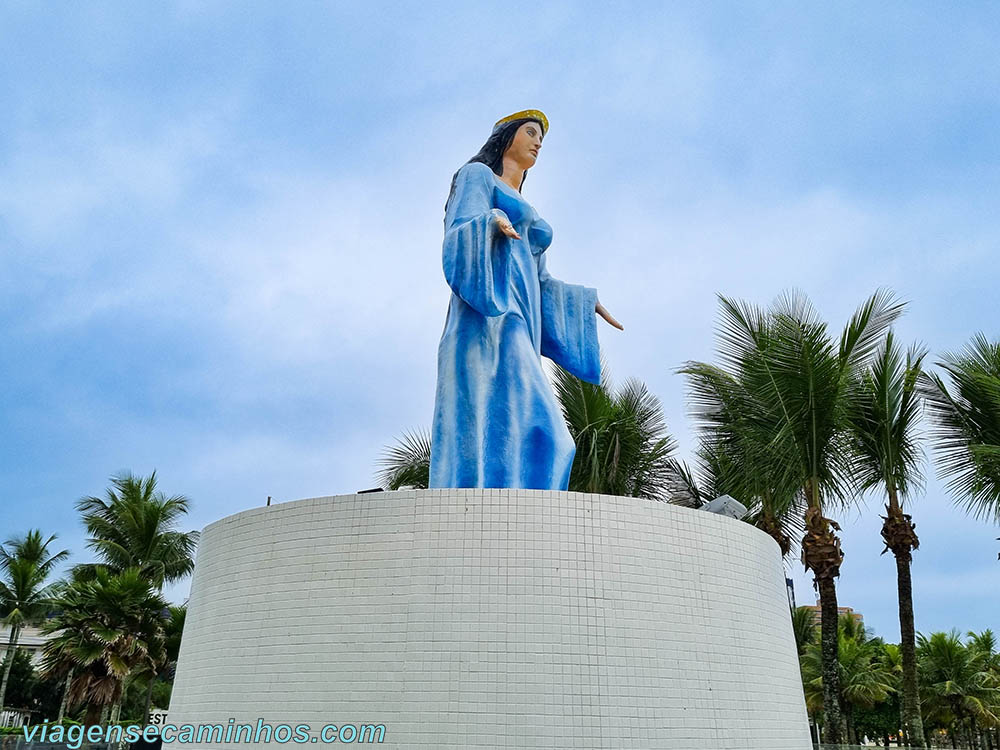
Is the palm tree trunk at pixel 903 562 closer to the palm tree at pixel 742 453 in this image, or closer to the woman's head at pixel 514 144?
the palm tree at pixel 742 453

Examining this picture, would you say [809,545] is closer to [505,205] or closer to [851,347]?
[851,347]

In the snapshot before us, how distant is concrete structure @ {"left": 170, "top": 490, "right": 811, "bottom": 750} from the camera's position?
18.4 ft

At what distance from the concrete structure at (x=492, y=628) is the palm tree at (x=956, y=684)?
79.5 ft

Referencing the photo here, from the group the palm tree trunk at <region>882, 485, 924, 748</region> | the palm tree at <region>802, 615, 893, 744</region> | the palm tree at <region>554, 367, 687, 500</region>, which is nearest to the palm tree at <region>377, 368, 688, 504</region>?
the palm tree at <region>554, 367, 687, 500</region>

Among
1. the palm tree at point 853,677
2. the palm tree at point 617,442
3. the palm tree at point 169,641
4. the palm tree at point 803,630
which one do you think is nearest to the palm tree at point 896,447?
the palm tree at point 617,442

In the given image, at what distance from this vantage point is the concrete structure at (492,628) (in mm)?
5609

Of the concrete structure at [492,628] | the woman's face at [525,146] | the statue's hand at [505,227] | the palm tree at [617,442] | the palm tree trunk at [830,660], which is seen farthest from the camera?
the palm tree at [617,442]

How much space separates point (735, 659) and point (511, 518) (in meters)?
2.01

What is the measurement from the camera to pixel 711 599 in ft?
21.3

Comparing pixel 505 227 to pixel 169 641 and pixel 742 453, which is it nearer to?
pixel 742 453

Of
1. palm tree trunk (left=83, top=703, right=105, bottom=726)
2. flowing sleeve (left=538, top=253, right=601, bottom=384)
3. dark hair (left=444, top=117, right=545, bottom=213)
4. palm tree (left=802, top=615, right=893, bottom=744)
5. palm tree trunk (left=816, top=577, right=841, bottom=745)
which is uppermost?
dark hair (left=444, top=117, right=545, bottom=213)

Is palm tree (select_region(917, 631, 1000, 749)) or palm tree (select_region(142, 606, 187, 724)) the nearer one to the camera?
palm tree (select_region(142, 606, 187, 724))

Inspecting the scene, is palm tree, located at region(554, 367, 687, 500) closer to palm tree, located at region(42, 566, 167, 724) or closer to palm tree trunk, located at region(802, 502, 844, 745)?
palm tree trunk, located at region(802, 502, 844, 745)

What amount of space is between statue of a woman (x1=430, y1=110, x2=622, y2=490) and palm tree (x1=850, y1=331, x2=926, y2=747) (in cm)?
462
